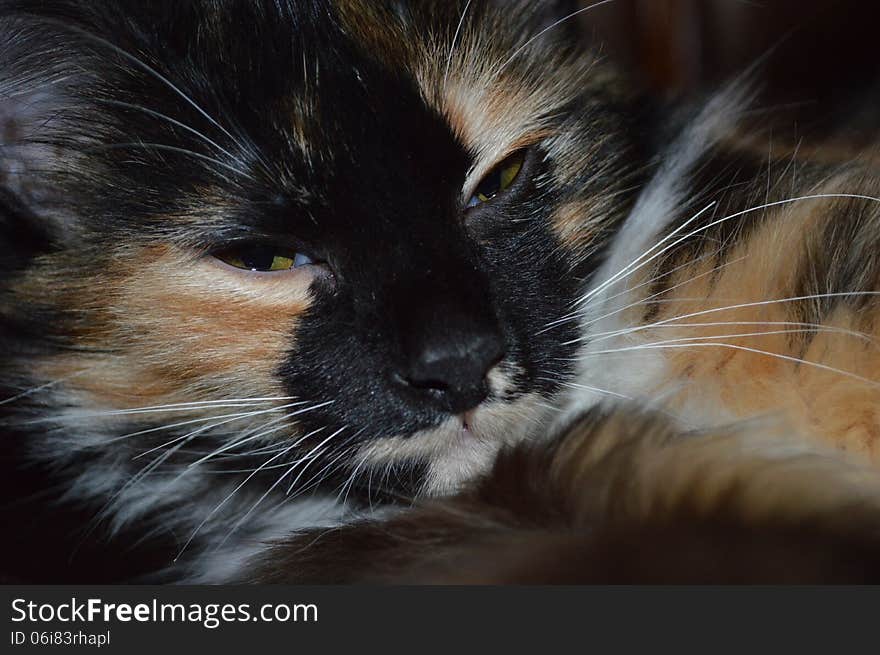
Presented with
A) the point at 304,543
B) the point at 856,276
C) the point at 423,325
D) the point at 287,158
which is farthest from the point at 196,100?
the point at 856,276

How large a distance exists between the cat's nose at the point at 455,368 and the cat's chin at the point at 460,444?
22mm

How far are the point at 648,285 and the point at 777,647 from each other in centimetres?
44

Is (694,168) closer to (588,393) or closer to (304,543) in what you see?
(588,393)

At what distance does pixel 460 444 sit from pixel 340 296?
196mm

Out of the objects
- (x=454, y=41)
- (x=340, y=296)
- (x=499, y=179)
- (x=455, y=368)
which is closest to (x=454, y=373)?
A: (x=455, y=368)

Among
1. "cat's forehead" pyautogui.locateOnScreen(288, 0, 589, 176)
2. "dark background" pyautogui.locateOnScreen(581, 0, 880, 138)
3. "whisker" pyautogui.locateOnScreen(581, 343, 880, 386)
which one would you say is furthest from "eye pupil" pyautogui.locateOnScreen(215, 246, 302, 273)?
"dark background" pyautogui.locateOnScreen(581, 0, 880, 138)

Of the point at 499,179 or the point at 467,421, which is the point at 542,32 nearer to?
the point at 499,179

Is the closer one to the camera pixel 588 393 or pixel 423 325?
pixel 423 325

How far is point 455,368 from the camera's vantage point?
2.73ft

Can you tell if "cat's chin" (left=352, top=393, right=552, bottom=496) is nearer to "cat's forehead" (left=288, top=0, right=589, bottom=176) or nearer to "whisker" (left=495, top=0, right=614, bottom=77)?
"cat's forehead" (left=288, top=0, right=589, bottom=176)

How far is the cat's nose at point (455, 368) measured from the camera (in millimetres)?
831

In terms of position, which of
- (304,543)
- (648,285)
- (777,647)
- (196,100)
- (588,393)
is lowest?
(777,647)

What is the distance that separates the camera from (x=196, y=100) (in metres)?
0.87

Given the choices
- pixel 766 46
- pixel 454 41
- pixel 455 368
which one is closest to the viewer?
pixel 455 368
